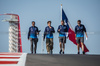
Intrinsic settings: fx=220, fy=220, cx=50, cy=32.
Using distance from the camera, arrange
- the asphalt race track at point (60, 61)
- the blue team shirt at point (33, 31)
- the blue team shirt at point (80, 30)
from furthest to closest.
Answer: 1. the blue team shirt at point (33, 31)
2. the blue team shirt at point (80, 30)
3. the asphalt race track at point (60, 61)

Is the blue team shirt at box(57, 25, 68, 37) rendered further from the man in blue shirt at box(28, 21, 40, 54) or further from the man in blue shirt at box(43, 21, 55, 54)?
the man in blue shirt at box(28, 21, 40, 54)

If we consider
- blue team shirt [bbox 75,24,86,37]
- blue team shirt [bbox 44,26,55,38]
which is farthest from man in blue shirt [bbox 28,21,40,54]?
blue team shirt [bbox 75,24,86,37]

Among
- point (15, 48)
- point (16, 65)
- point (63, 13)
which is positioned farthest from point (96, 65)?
point (15, 48)

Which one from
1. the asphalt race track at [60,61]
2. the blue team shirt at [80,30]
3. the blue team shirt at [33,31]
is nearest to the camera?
the asphalt race track at [60,61]

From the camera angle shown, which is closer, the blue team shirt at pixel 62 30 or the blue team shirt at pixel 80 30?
the blue team shirt at pixel 80 30

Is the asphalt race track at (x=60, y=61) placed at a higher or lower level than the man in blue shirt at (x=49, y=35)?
lower

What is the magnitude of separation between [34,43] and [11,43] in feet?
164

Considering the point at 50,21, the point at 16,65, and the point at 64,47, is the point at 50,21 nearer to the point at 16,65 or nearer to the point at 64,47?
the point at 64,47

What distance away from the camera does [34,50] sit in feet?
32.3

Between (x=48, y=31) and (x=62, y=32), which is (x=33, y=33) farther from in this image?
(x=62, y=32)

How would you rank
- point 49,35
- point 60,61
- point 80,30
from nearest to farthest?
point 60,61
point 80,30
point 49,35

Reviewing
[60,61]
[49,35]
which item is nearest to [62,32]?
[49,35]

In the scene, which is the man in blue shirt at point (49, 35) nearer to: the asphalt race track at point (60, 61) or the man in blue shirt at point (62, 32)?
the man in blue shirt at point (62, 32)

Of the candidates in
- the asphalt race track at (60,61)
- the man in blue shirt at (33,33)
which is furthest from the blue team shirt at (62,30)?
the asphalt race track at (60,61)
